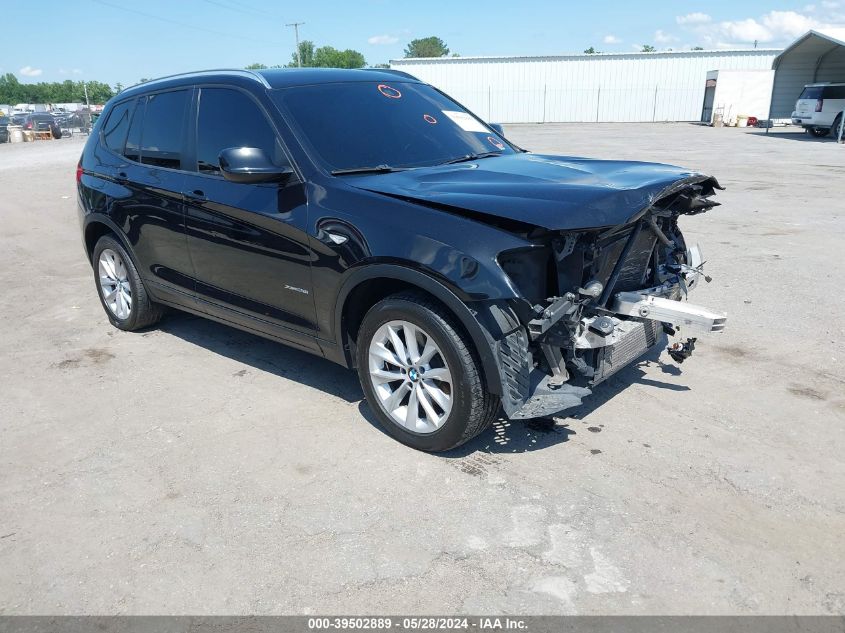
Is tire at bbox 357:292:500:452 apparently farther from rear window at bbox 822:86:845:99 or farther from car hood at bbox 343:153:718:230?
rear window at bbox 822:86:845:99

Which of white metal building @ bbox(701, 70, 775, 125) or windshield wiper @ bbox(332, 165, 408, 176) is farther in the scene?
white metal building @ bbox(701, 70, 775, 125)

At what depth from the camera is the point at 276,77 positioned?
4.25 meters

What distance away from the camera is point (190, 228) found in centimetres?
446

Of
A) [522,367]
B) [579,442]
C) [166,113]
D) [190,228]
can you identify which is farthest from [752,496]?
[166,113]

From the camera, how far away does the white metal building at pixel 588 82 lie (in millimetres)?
43719

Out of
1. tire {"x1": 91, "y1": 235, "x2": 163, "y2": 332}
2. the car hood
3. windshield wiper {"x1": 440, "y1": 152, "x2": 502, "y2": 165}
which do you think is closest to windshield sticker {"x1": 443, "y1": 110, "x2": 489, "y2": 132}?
windshield wiper {"x1": 440, "y1": 152, "x2": 502, "y2": 165}

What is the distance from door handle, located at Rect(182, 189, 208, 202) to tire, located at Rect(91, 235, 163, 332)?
1.20m

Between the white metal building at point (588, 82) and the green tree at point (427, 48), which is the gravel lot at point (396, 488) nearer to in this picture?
the white metal building at point (588, 82)

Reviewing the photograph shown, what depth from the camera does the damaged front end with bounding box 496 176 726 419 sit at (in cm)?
312

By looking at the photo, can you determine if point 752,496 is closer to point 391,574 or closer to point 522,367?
point 522,367

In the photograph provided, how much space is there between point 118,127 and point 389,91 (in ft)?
7.68

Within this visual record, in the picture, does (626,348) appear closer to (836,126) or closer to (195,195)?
(195,195)
